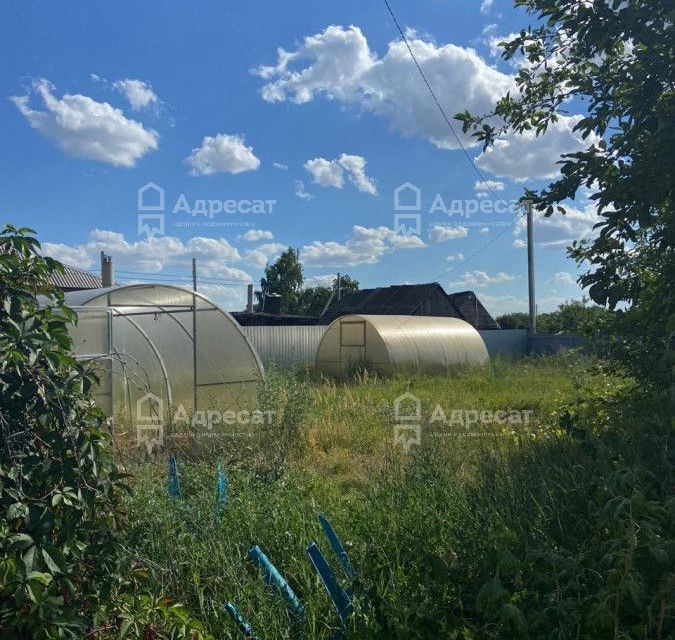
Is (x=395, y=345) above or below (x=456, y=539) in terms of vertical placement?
above

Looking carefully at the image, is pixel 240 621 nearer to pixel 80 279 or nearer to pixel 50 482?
pixel 50 482

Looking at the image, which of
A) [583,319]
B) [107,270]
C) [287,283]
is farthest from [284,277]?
[583,319]

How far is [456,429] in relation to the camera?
7.00 m

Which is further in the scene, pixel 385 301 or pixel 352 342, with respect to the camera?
pixel 385 301

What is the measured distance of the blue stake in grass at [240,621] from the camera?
2747mm

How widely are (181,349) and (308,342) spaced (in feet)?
39.9

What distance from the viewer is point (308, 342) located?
72.2ft

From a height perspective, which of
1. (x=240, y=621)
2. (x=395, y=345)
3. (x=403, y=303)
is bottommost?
(x=240, y=621)

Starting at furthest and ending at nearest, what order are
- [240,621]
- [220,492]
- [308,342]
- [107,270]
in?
[308,342]
[107,270]
[220,492]
[240,621]

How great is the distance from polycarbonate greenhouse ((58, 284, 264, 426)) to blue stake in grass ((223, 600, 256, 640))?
6.26 metres

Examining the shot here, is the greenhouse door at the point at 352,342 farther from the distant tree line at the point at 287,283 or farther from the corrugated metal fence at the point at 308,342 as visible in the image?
the distant tree line at the point at 287,283

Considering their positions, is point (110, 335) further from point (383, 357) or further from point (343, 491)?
point (383, 357)

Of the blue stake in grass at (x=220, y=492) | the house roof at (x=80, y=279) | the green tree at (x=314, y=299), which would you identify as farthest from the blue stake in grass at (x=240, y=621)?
the green tree at (x=314, y=299)

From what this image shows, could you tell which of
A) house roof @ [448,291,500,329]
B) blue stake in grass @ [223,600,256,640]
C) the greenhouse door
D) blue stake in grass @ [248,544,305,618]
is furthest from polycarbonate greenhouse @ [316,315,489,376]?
house roof @ [448,291,500,329]
